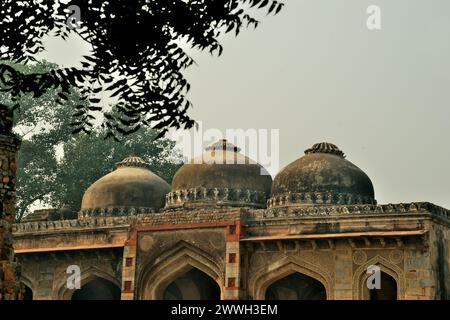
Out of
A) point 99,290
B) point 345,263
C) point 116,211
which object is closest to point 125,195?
point 116,211

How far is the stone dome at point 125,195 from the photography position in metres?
21.9

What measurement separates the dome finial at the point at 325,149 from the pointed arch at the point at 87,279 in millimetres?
5339

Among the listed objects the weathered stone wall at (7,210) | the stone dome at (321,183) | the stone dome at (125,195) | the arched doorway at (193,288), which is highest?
the stone dome at (125,195)

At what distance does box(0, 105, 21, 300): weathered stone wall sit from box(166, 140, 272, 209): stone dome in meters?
11.0

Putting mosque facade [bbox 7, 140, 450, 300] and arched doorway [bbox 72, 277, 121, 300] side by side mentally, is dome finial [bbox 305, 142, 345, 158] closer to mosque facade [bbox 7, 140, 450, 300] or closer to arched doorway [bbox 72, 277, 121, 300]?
mosque facade [bbox 7, 140, 450, 300]

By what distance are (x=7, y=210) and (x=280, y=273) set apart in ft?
31.7

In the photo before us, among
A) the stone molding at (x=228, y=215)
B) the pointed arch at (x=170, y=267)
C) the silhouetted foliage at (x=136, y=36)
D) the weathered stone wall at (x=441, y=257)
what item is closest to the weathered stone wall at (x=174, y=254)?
the pointed arch at (x=170, y=267)

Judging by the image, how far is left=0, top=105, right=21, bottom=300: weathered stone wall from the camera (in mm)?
8758

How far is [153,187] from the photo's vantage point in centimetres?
2250

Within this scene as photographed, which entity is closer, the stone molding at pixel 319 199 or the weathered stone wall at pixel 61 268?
the stone molding at pixel 319 199

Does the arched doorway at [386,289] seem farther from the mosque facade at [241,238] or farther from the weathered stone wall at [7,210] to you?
the weathered stone wall at [7,210]

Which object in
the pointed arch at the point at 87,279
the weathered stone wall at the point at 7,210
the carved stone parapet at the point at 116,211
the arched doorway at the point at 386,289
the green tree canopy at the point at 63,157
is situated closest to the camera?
the weathered stone wall at the point at 7,210

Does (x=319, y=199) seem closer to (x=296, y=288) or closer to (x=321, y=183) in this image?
(x=321, y=183)
